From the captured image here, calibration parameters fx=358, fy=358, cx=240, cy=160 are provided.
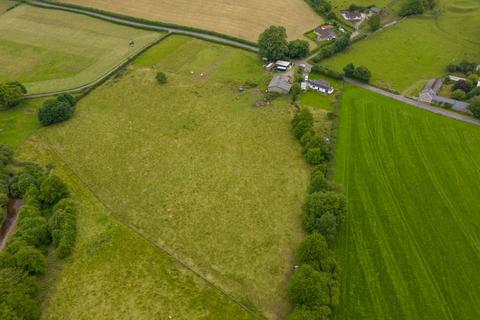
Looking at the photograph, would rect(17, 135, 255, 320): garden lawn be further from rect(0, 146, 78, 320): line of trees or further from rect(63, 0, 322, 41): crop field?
rect(63, 0, 322, 41): crop field

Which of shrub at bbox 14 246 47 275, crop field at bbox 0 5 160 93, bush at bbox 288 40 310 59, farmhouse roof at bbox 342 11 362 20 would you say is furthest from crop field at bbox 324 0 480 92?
shrub at bbox 14 246 47 275

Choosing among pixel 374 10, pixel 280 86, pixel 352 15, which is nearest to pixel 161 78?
pixel 280 86

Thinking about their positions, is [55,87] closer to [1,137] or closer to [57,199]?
[1,137]

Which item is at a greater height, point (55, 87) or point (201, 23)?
point (201, 23)

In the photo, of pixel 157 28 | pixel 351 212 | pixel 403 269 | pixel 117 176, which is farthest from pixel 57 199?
pixel 157 28

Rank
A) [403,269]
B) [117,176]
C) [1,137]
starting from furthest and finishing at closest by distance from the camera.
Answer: [1,137], [117,176], [403,269]

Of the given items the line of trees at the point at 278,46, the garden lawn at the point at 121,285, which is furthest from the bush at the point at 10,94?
the line of trees at the point at 278,46
